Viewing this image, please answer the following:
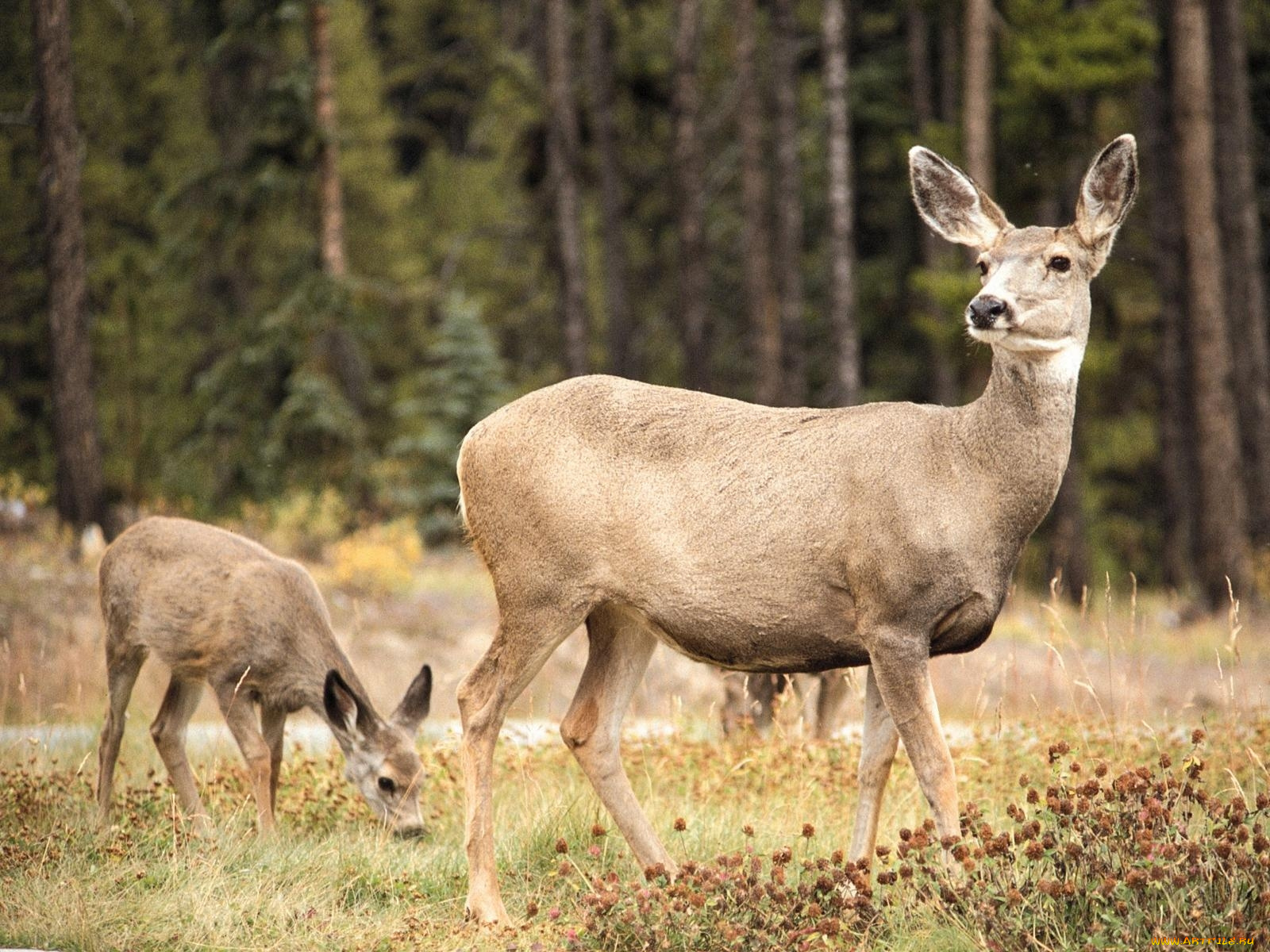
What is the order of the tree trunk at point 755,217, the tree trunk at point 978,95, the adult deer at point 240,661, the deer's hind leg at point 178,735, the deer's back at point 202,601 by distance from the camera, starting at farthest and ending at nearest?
1. the tree trunk at point 755,217
2. the tree trunk at point 978,95
3. the deer's back at point 202,601
4. the adult deer at point 240,661
5. the deer's hind leg at point 178,735

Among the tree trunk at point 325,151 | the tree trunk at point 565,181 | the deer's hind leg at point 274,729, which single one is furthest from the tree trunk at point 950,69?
the deer's hind leg at point 274,729

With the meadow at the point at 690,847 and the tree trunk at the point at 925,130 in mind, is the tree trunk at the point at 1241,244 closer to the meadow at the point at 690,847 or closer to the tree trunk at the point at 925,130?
the tree trunk at the point at 925,130

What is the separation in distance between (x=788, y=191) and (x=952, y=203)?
17.4 meters

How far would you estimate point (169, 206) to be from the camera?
2117cm

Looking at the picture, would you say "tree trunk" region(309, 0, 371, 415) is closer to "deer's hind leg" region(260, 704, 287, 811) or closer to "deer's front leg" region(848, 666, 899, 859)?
"deer's hind leg" region(260, 704, 287, 811)

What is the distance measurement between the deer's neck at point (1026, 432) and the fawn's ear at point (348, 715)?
3.60 meters

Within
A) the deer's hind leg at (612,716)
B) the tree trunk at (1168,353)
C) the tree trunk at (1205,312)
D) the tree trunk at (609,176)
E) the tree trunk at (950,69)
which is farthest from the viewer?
the tree trunk at (950,69)

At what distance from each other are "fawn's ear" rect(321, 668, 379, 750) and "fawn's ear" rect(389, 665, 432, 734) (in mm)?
202

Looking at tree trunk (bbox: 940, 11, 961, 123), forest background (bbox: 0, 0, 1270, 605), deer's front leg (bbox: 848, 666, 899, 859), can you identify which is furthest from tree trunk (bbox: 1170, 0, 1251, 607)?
deer's front leg (bbox: 848, 666, 899, 859)

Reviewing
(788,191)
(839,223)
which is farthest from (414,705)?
Answer: (788,191)

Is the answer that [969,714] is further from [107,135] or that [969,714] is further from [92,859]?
[107,135]

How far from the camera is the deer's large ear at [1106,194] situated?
18.4 feet

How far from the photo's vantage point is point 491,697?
6.14 meters

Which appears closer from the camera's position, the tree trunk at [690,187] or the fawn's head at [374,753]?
the fawn's head at [374,753]
